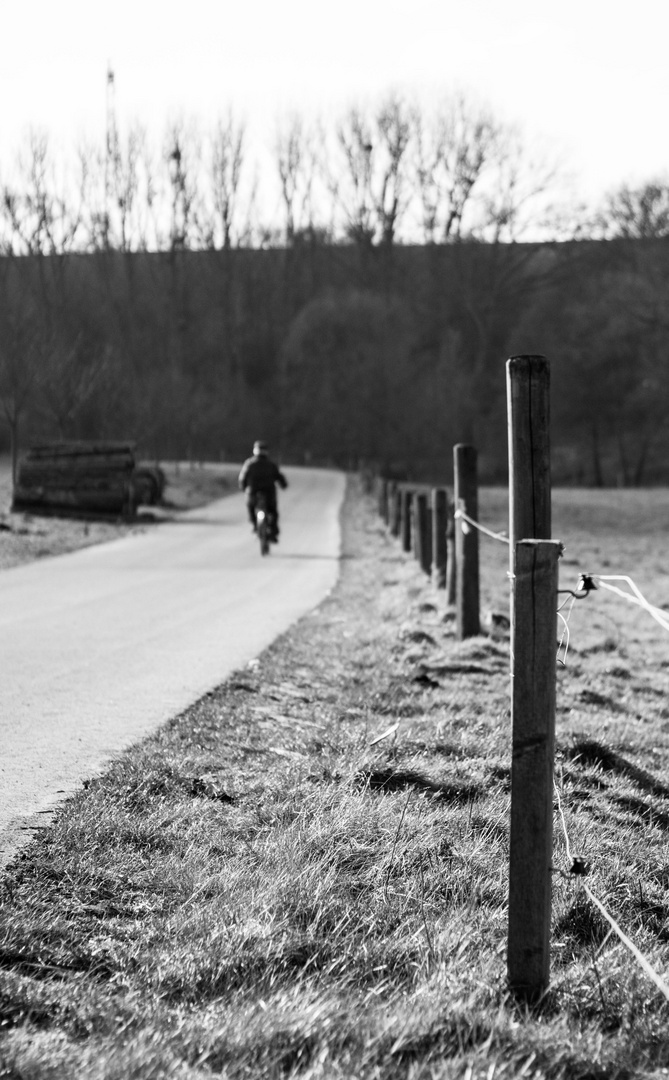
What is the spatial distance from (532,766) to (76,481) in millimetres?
27139

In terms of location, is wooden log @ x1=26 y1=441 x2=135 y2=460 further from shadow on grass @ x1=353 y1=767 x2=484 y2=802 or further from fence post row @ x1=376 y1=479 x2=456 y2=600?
shadow on grass @ x1=353 y1=767 x2=484 y2=802

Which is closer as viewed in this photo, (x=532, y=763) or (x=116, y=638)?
(x=532, y=763)

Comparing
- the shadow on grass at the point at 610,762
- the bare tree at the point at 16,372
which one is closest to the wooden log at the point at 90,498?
the bare tree at the point at 16,372

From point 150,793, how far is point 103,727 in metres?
1.50

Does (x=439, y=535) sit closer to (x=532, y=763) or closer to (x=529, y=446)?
(x=529, y=446)

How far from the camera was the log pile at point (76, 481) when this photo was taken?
29.7 meters

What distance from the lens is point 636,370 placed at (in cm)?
6438

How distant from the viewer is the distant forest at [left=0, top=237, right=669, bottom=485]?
60594 mm

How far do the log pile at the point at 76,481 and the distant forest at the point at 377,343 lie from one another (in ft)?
71.2

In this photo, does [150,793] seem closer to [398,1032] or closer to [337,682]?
[398,1032]

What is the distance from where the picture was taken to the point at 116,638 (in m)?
10.2

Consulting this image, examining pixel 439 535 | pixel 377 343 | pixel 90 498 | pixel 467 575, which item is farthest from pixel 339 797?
pixel 377 343

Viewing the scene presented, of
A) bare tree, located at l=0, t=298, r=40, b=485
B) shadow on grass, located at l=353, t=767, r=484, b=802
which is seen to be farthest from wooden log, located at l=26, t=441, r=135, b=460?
shadow on grass, located at l=353, t=767, r=484, b=802

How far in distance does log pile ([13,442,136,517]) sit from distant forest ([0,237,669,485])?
2171 cm
